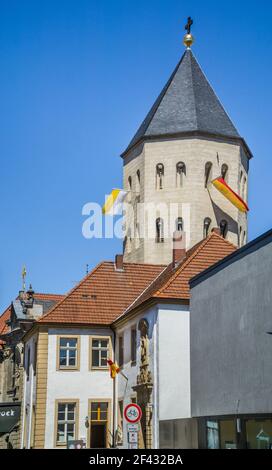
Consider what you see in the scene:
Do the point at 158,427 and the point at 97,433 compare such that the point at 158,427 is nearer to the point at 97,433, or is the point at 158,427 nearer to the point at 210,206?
the point at 97,433

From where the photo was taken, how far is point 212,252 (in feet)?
112

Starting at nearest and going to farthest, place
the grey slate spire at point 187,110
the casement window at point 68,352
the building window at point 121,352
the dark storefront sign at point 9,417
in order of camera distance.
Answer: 1. the building window at point 121,352
2. the casement window at point 68,352
3. the dark storefront sign at point 9,417
4. the grey slate spire at point 187,110

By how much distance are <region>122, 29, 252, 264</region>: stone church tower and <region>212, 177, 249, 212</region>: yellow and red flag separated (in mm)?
464

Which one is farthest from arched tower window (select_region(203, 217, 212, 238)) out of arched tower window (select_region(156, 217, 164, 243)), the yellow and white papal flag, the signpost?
the signpost

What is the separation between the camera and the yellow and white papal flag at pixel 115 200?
6328 centimetres

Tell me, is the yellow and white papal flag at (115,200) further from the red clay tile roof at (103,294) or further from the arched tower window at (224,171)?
the red clay tile roof at (103,294)

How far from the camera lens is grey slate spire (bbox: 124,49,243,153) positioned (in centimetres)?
6081

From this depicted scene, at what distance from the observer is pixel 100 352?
3728 centimetres

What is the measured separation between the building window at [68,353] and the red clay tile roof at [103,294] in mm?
967

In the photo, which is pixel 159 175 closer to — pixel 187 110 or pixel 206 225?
pixel 206 225

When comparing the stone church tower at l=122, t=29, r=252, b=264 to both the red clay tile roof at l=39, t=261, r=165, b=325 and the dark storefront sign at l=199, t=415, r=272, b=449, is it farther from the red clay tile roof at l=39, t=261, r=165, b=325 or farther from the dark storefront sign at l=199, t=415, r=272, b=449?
the dark storefront sign at l=199, t=415, r=272, b=449

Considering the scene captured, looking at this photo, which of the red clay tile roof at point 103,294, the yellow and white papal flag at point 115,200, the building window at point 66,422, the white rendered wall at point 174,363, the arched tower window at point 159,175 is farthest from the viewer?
the yellow and white papal flag at point 115,200

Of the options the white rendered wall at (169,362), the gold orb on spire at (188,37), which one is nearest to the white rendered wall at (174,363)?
the white rendered wall at (169,362)
